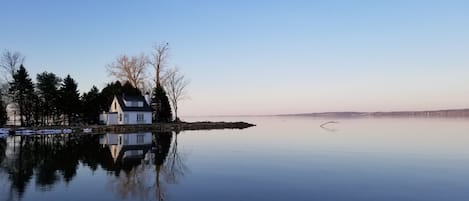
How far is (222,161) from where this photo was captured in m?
19.8

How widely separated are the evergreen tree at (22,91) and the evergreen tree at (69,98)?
396cm

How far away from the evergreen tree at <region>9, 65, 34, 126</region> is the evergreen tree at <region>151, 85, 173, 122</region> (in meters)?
16.6

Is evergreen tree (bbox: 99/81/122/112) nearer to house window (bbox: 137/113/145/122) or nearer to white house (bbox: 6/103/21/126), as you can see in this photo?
house window (bbox: 137/113/145/122)

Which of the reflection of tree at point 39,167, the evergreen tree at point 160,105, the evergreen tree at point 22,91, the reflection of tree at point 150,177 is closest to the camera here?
the reflection of tree at point 150,177

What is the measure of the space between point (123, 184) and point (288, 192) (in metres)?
5.68

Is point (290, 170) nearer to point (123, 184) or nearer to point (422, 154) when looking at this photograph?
point (123, 184)

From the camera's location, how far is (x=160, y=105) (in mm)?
59094

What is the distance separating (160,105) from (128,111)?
8.15 meters

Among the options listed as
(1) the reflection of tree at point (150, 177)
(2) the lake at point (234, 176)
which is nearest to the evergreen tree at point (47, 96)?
(2) the lake at point (234, 176)

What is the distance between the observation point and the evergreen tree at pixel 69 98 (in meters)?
52.4

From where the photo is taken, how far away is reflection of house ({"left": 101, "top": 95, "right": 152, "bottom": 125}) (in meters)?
51.3

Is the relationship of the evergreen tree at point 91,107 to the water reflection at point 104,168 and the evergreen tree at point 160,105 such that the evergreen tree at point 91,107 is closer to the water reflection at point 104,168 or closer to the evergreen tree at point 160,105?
the evergreen tree at point 160,105

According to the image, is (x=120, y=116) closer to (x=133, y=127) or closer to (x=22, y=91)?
(x=133, y=127)

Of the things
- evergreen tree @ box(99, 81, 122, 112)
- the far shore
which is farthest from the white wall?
evergreen tree @ box(99, 81, 122, 112)
